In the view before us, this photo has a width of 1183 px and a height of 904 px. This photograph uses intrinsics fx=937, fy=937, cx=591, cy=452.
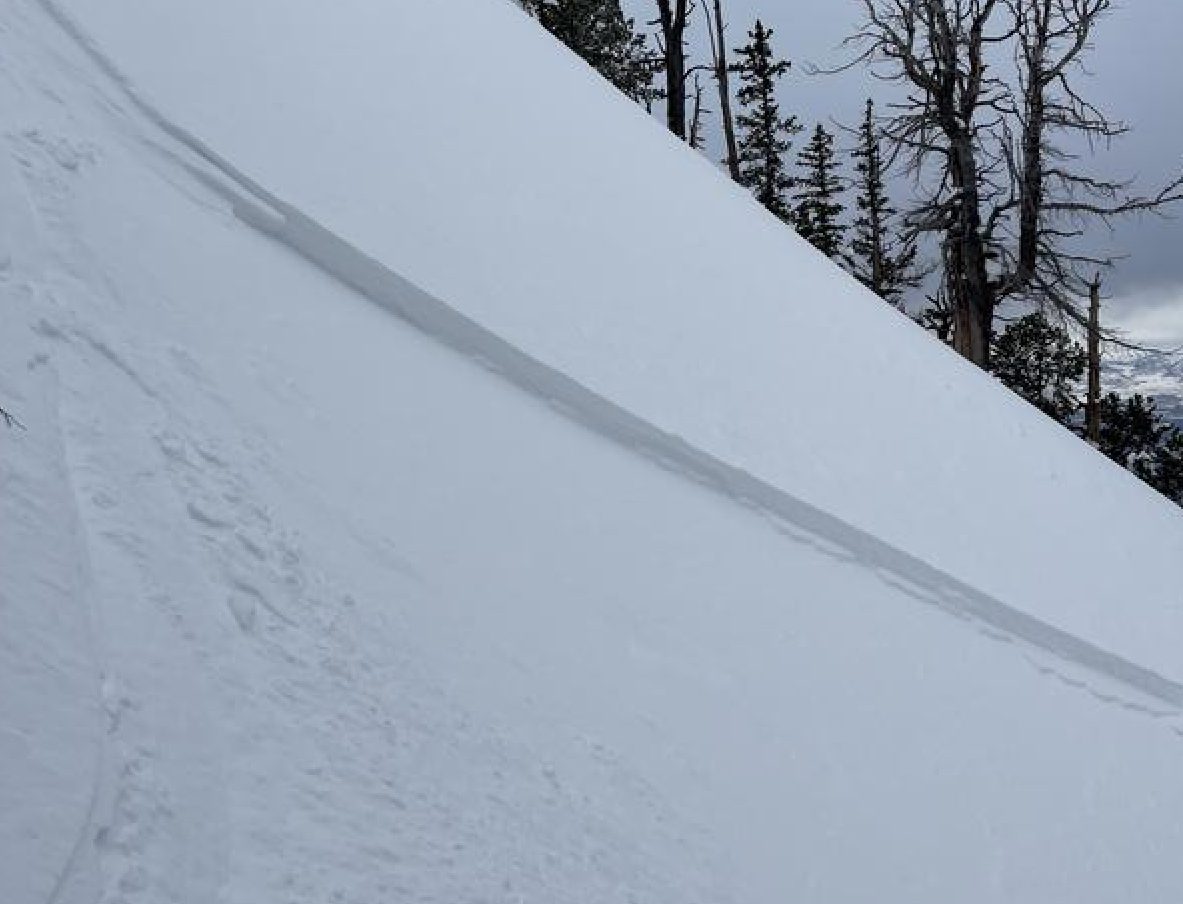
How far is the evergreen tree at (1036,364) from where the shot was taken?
18.8m

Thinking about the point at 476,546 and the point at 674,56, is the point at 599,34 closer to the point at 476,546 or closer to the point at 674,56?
the point at 674,56

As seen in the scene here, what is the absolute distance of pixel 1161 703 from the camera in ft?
15.6

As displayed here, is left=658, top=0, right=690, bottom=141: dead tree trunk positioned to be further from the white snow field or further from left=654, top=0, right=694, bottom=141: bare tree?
the white snow field

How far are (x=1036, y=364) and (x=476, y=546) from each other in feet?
69.0

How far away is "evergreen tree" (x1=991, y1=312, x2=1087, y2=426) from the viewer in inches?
740

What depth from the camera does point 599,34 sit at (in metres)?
22.7

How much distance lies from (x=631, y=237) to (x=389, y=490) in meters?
3.61

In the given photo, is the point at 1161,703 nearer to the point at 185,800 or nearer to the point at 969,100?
the point at 185,800

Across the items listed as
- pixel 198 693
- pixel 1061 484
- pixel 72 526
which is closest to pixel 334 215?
pixel 72 526

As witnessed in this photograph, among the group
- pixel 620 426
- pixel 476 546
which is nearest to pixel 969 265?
pixel 620 426

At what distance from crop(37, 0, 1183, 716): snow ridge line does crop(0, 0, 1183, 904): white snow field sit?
21 mm

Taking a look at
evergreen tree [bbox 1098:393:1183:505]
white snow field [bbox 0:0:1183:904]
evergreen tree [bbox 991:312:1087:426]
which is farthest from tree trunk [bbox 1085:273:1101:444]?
white snow field [bbox 0:0:1183:904]

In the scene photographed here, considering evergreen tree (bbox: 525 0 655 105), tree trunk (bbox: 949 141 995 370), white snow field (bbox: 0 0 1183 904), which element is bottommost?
white snow field (bbox: 0 0 1183 904)

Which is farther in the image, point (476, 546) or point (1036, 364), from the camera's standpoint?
point (1036, 364)
